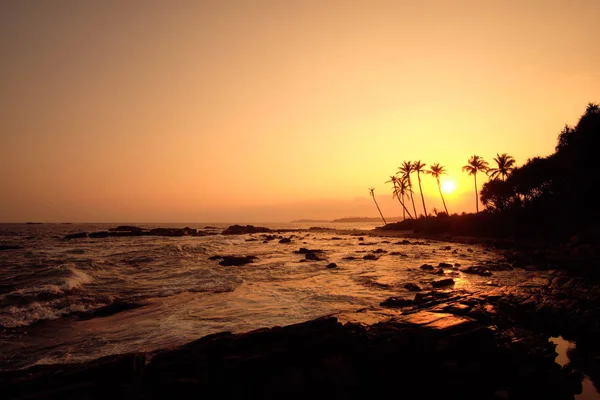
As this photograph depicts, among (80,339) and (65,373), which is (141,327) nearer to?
(80,339)

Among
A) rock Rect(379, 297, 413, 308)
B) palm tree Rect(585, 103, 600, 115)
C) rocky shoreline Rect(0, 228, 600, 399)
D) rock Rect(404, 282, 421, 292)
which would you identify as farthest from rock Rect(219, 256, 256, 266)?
palm tree Rect(585, 103, 600, 115)

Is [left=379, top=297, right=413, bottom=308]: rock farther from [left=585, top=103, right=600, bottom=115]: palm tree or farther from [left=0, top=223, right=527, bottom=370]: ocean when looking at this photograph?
[left=585, top=103, right=600, bottom=115]: palm tree

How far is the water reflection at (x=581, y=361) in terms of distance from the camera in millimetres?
6352

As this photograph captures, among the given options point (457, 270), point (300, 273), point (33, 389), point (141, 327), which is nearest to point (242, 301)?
point (141, 327)

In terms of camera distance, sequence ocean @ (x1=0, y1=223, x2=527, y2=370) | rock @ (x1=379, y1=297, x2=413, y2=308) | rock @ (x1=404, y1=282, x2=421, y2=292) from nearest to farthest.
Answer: ocean @ (x1=0, y1=223, x2=527, y2=370) < rock @ (x1=379, y1=297, x2=413, y2=308) < rock @ (x1=404, y1=282, x2=421, y2=292)

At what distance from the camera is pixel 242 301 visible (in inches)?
587

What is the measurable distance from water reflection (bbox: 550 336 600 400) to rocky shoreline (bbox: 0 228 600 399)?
46 mm

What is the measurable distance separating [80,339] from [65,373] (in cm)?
542

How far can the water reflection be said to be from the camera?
6352 millimetres

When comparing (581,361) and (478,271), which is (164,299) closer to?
(581,361)

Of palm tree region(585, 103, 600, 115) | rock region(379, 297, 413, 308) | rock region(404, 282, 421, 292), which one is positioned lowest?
rock region(404, 282, 421, 292)

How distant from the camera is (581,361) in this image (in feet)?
24.8

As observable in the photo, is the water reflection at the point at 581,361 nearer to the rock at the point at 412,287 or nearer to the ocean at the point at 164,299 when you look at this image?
the ocean at the point at 164,299

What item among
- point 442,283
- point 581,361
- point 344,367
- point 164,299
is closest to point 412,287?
point 442,283
